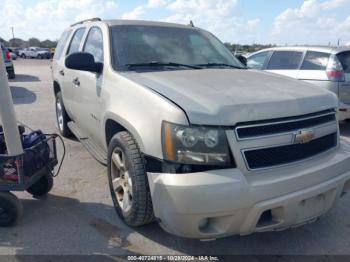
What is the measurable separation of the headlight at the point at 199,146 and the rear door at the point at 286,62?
5426 millimetres

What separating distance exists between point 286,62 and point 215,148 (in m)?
5.85

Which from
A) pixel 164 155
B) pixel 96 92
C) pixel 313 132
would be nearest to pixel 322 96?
pixel 313 132

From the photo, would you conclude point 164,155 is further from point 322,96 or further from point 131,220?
point 322,96

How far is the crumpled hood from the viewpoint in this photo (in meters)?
2.41

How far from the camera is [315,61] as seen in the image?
6.99 metres

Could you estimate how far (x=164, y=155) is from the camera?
2.44m

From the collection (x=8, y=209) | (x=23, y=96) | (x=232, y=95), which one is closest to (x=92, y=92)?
(x=8, y=209)

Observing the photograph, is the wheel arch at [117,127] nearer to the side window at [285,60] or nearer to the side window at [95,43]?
the side window at [95,43]

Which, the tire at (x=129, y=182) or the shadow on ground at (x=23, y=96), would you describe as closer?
the tire at (x=129, y=182)

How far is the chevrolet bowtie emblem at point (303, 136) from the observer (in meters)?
2.57

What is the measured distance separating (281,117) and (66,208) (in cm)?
232

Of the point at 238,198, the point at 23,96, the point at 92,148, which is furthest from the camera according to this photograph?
the point at 23,96

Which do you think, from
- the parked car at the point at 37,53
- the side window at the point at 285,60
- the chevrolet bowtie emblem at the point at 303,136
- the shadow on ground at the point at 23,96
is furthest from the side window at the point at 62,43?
the parked car at the point at 37,53

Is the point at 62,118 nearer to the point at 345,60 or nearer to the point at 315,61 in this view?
the point at 315,61
